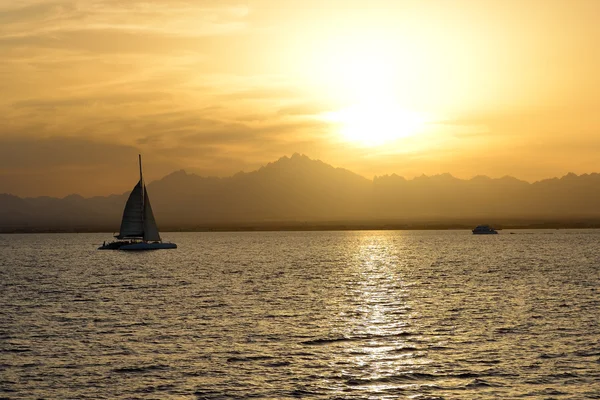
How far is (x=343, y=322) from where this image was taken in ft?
196

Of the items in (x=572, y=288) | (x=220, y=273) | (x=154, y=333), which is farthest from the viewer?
(x=220, y=273)

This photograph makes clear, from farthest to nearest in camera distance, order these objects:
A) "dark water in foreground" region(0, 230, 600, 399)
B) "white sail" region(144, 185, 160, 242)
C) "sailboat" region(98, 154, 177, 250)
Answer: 1. "white sail" region(144, 185, 160, 242)
2. "sailboat" region(98, 154, 177, 250)
3. "dark water in foreground" region(0, 230, 600, 399)

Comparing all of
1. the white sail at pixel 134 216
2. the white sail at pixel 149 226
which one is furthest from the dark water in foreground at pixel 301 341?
the white sail at pixel 149 226

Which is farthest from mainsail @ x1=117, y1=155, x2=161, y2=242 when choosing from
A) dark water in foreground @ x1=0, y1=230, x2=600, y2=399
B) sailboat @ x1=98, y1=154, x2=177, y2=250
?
dark water in foreground @ x1=0, y1=230, x2=600, y2=399

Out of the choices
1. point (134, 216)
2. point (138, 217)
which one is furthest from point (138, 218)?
point (134, 216)

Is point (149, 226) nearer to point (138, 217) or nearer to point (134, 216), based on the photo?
point (138, 217)

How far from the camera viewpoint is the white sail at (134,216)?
162250mm

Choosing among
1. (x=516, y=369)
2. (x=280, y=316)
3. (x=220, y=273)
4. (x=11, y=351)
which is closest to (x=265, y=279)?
(x=220, y=273)

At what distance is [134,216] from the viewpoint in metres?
164

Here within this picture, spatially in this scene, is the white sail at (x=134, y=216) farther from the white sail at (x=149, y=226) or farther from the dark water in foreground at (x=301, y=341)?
the dark water in foreground at (x=301, y=341)

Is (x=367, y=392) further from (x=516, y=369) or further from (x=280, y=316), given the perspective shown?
(x=280, y=316)

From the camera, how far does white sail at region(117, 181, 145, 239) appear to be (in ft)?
532

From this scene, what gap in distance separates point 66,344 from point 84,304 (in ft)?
88.6

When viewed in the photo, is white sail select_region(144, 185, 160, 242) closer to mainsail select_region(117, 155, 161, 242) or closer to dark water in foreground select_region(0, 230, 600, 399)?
mainsail select_region(117, 155, 161, 242)
